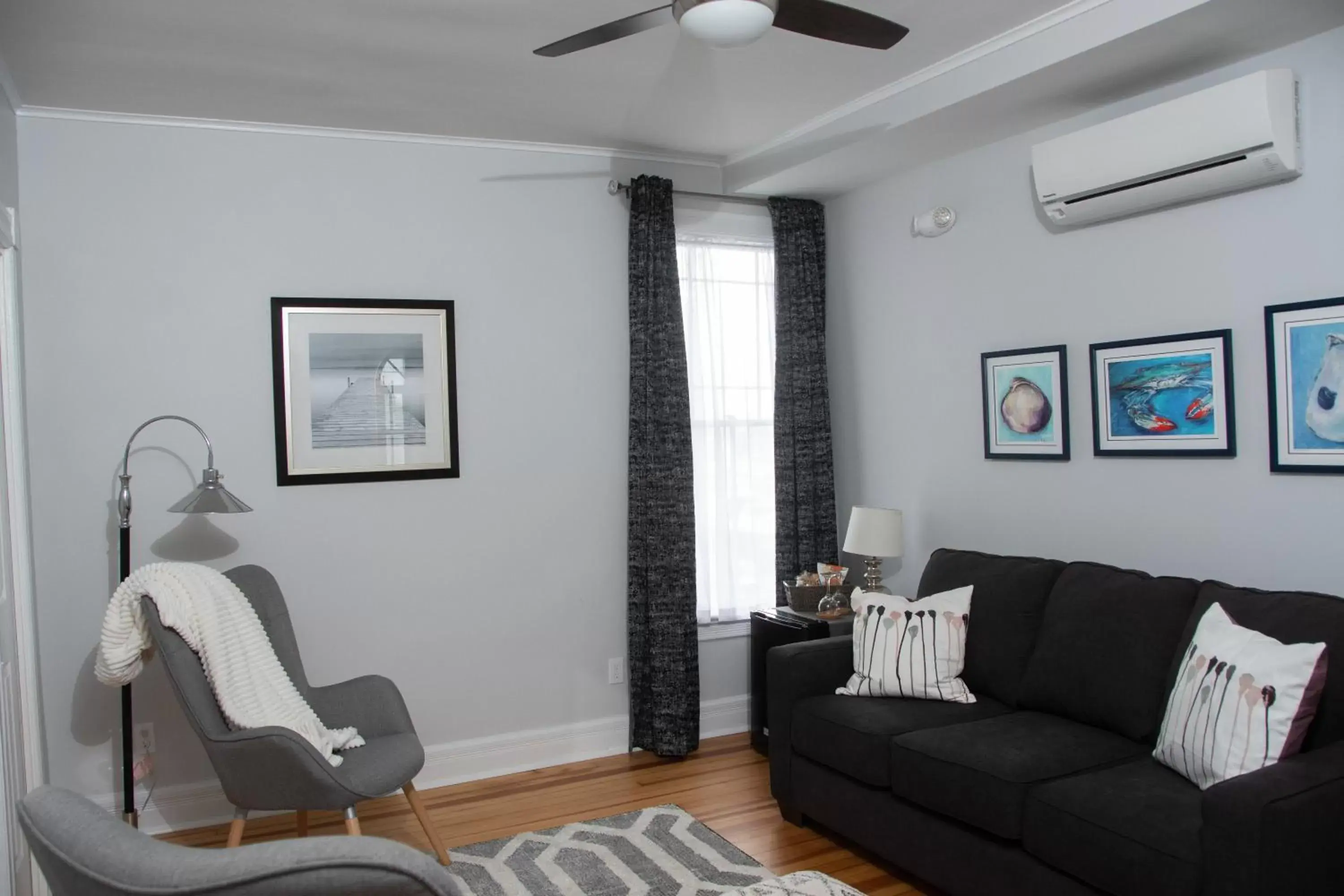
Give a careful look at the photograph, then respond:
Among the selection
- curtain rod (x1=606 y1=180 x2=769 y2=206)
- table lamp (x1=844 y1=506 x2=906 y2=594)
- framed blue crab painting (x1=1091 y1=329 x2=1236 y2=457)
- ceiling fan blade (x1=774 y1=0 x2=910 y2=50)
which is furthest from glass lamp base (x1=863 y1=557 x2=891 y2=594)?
ceiling fan blade (x1=774 y1=0 x2=910 y2=50)

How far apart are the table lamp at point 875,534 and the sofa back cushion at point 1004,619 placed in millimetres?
483

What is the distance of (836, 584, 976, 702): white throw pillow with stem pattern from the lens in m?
3.37

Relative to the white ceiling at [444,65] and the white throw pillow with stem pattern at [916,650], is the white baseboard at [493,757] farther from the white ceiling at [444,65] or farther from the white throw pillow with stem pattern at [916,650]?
the white ceiling at [444,65]

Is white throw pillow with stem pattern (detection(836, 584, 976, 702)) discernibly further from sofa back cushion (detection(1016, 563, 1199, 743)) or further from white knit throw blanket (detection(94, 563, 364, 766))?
white knit throw blanket (detection(94, 563, 364, 766))

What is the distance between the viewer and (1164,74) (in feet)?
10.2

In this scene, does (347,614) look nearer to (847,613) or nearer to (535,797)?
(535,797)

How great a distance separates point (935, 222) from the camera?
4129 millimetres


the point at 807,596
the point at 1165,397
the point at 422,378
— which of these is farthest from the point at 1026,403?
the point at 422,378

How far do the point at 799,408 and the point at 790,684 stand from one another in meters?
1.52

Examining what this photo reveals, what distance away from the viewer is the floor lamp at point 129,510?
10.5 feet

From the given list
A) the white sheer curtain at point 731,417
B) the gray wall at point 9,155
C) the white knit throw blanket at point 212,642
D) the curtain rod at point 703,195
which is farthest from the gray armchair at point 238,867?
the curtain rod at point 703,195

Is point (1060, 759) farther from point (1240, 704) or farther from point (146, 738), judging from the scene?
point (146, 738)

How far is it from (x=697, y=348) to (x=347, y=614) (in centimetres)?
195

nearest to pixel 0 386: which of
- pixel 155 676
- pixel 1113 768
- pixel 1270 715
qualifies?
pixel 155 676
